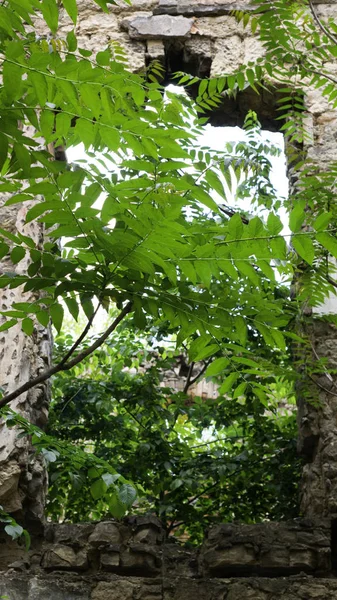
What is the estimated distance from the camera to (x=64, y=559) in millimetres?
3924

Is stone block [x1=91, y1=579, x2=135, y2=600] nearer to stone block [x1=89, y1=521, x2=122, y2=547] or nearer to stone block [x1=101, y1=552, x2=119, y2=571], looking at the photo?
stone block [x1=101, y1=552, x2=119, y2=571]

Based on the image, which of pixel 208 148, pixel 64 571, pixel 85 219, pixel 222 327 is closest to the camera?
pixel 85 219

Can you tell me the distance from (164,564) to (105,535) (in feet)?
1.02

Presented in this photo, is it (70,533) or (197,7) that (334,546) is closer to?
(70,533)

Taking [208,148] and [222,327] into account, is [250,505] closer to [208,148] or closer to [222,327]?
[208,148]

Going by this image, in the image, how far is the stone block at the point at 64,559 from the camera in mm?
3908

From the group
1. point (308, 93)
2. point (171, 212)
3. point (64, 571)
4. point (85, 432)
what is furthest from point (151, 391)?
point (171, 212)

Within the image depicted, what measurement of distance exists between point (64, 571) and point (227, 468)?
156 cm

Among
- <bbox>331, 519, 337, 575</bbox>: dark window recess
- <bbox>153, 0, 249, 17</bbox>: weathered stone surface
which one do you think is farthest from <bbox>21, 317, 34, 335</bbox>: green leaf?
<bbox>153, 0, 249, 17</bbox>: weathered stone surface

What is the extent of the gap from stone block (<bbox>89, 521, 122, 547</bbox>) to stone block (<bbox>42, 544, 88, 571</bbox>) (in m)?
0.08

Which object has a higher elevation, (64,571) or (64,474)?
(64,474)

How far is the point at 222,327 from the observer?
93.6 inches

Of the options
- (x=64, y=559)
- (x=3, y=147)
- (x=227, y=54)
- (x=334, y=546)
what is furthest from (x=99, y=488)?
(x=227, y=54)

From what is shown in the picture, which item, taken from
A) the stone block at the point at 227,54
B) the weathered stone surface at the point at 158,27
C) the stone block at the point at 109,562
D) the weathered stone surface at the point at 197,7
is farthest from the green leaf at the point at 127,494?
the weathered stone surface at the point at 197,7
